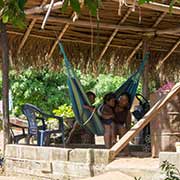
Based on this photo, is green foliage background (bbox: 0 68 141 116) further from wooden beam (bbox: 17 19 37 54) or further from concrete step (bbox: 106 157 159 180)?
concrete step (bbox: 106 157 159 180)

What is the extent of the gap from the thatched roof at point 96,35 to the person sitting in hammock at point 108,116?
46.3 inches

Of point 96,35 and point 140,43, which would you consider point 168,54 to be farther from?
point 96,35

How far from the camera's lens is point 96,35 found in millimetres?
7547

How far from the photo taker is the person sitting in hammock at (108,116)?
18.8ft

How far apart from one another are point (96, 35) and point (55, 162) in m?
2.69

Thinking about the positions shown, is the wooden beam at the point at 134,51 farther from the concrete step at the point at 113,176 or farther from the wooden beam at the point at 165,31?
the concrete step at the point at 113,176

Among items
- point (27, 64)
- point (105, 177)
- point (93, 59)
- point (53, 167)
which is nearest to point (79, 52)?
point (93, 59)

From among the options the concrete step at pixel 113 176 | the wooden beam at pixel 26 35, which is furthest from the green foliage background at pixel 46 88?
the concrete step at pixel 113 176

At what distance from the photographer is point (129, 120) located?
601 centimetres

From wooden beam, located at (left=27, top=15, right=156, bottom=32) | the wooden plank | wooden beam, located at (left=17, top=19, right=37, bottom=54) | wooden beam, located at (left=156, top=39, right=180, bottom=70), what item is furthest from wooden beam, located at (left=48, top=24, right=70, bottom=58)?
the wooden plank

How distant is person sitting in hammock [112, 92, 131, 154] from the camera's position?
586 centimetres

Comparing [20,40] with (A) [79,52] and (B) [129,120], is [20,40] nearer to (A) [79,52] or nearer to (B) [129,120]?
(A) [79,52]

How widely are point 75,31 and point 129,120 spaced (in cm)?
195

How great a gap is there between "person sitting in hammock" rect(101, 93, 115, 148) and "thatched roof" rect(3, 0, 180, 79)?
1175mm
